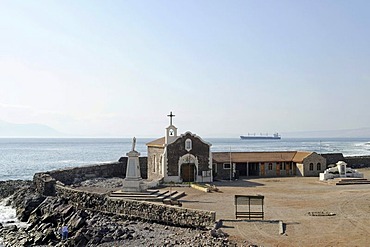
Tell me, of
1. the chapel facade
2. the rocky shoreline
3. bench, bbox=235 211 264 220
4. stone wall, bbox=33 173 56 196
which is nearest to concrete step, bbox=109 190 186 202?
the rocky shoreline

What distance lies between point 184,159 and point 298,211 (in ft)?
55.3

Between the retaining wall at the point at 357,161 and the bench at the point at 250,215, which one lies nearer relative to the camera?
the bench at the point at 250,215

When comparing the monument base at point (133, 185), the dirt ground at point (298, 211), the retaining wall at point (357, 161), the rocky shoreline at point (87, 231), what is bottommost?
the rocky shoreline at point (87, 231)

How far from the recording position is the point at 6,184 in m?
49.7

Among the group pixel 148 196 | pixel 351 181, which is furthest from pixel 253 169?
pixel 148 196

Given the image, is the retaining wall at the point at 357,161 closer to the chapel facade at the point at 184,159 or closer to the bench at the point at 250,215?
the chapel facade at the point at 184,159

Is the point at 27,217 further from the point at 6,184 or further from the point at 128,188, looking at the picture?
the point at 6,184

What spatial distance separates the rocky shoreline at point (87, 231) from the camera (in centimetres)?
2044

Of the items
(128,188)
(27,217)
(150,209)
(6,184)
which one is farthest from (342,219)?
(6,184)

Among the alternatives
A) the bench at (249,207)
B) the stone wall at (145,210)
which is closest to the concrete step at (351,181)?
the bench at (249,207)

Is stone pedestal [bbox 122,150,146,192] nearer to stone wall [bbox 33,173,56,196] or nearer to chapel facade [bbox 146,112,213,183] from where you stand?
stone wall [bbox 33,173,56,196]

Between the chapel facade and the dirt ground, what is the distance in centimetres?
229

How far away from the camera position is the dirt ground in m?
18.9

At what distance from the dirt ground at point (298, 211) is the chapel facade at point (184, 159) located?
90.0 inches
